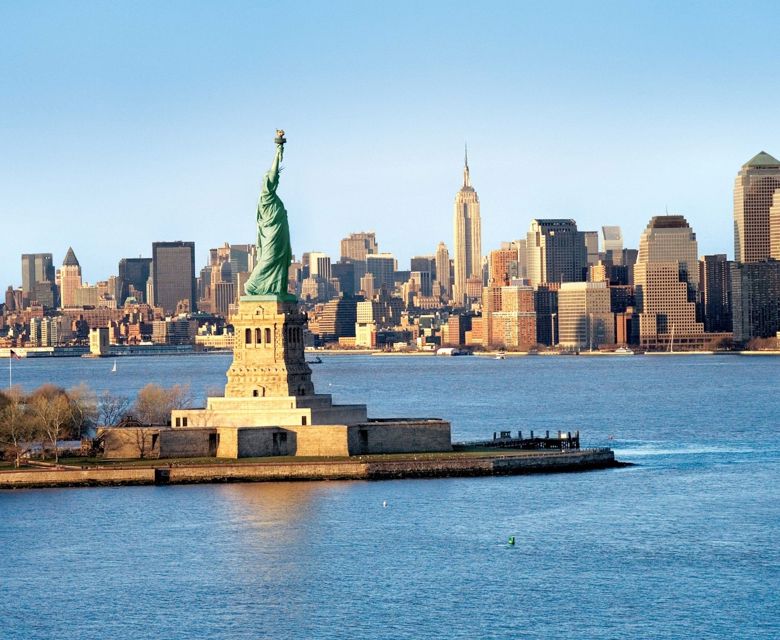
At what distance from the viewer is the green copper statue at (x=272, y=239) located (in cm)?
8188

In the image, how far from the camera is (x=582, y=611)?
167 ft

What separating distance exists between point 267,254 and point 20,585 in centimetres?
2932

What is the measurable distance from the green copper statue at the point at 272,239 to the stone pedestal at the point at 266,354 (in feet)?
2.62

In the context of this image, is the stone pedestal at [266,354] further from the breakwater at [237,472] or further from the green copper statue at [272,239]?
the breakwater at [237,472]

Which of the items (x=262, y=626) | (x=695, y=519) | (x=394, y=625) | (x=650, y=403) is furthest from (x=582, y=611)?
(x=650, y=403)

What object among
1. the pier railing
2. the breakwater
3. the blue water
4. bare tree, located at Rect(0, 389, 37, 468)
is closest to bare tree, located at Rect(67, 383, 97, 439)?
bare tree, located at Rect(0, 389, 37, 468)

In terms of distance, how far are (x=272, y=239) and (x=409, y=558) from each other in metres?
26.5

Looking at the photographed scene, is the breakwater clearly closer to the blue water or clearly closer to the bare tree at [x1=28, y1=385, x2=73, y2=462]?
the blue water

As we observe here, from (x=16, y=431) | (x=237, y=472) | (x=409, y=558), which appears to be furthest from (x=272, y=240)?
(x=409, y=558)

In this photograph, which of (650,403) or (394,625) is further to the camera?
(650,403)

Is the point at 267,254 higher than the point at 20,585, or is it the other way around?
the point at 267,254

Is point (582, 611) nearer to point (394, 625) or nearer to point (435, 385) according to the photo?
point (394, 625)

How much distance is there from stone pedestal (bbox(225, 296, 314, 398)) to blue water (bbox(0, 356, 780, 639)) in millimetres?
7632

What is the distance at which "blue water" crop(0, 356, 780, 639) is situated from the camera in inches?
1971
